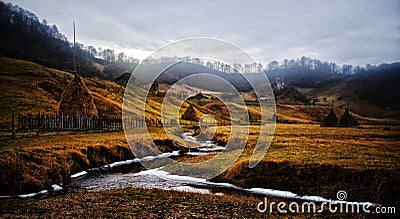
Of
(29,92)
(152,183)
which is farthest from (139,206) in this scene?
(29,92)

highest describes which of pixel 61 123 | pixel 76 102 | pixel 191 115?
pixel 76 102

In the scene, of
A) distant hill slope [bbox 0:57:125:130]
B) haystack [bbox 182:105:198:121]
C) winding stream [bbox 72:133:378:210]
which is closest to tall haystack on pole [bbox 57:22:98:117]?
distant hill slope [bbox 0:57:125:130]

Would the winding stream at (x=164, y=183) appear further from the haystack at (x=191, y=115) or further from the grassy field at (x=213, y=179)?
the haystack at (x=191, y=115)

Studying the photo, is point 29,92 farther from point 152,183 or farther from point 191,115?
point 152,183

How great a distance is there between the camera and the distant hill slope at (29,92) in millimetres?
49906

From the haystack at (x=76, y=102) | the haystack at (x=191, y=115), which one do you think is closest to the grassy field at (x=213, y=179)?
the haystack at (x=76, y=102)

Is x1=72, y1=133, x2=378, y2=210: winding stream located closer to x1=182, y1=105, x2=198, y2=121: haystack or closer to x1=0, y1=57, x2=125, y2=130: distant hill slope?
x1=0, y1=57, x2=125, y2=130: distant hill slope

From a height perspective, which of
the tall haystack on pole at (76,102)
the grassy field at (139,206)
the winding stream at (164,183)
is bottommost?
the winding stream at (164,183)

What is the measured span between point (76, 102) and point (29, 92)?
874 inches

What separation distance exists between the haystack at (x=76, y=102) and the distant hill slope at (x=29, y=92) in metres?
6.68

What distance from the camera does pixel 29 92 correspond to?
59.8m

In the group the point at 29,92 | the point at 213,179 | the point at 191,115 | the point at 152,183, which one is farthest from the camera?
the point at 191,115

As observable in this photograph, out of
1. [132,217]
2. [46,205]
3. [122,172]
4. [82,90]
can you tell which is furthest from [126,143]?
[132,217]

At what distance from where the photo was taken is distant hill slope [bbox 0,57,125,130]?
164 ft
